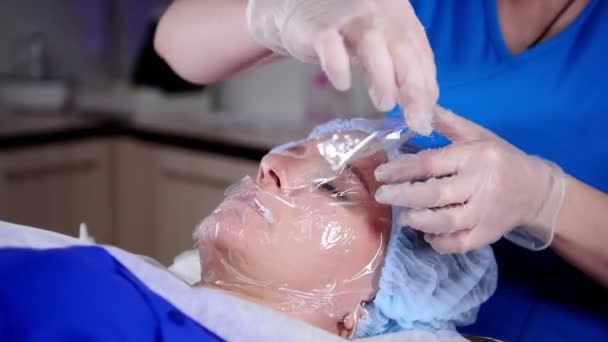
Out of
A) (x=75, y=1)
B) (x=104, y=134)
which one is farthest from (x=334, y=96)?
(x=75, y=1)

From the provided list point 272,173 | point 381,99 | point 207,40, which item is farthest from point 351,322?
point 207,40

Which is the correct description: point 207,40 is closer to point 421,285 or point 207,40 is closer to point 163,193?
point 421,285

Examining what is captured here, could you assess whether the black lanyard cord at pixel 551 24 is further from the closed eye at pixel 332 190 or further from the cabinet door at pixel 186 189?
the cabinet door at pixel 186 189

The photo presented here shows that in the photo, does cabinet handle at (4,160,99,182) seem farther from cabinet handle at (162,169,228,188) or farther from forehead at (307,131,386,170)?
forehead at (307,131,386,170)

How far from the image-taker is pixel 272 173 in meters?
1.05

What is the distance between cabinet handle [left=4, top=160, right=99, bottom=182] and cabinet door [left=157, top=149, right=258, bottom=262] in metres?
0.23

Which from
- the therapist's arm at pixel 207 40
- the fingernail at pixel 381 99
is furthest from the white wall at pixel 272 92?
Answer: the fingernail at pixel 381 99

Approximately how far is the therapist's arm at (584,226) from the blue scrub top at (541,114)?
10 centimetres

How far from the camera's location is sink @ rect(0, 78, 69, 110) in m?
2.59

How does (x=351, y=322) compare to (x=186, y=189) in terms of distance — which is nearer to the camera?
(x=351, y=322)

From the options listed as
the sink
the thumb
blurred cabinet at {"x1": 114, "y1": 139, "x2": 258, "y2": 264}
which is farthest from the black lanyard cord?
the sink

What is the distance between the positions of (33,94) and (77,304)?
6.40 ft

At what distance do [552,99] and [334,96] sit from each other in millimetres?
1409

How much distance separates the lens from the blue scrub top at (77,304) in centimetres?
78
